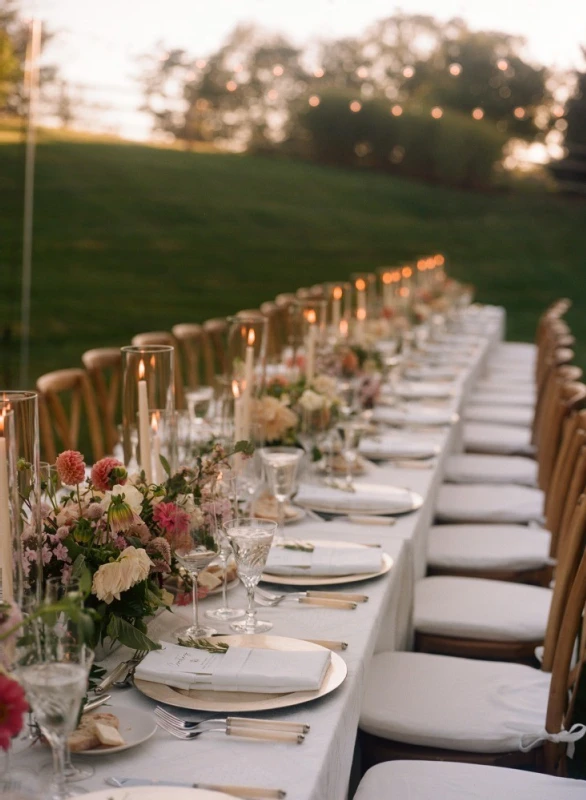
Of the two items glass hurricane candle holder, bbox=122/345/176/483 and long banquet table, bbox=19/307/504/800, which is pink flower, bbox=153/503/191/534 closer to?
long banquet table, bbox=19/307/504/800

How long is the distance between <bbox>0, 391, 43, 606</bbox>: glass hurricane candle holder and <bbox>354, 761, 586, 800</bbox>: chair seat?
2.52 feet

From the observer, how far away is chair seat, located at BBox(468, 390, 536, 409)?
6.35 metres

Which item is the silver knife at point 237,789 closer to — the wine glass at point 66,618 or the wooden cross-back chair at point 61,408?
the wine glass at point 66,618

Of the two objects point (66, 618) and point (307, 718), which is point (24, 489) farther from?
point (307, 718)

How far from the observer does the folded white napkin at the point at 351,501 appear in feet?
8.59

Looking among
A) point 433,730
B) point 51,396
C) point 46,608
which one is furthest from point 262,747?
point 51,396

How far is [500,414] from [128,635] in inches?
181

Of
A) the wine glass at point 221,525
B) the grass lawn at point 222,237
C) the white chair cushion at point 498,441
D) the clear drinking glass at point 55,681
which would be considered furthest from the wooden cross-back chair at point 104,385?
the grass lawn at point 222,237

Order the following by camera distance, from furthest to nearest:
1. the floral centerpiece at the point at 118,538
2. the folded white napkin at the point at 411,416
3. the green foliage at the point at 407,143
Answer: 1. the green foliage at the point at 407,143
2. the folded white napkin at the point at 411,416
3. the floral centerpiece at the point at 118,538

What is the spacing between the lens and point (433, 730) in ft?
6.92

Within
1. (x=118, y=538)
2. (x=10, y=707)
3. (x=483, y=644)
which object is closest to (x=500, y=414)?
(x=483, y=644)

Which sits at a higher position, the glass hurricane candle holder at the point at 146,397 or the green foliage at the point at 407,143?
the green foliage at the point at 407,143

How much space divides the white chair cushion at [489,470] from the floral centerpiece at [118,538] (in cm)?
294

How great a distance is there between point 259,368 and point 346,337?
61.1 inches
